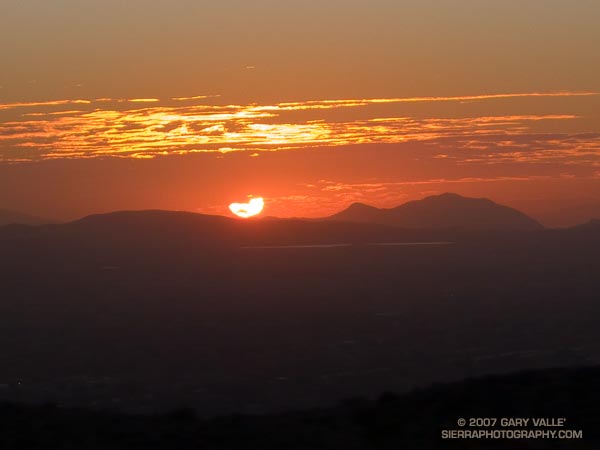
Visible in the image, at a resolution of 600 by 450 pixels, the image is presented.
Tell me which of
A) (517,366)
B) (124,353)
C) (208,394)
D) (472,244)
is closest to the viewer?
(208,394)

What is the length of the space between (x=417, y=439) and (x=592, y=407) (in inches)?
174

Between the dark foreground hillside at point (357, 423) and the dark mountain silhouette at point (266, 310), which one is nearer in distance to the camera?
the dark foreground hillside at point (357, 423)

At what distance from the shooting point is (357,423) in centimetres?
2058

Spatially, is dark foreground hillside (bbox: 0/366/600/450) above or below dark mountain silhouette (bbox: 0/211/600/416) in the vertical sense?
below

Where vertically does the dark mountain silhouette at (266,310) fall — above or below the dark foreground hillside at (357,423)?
above

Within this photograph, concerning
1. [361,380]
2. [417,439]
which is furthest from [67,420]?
[361,380]

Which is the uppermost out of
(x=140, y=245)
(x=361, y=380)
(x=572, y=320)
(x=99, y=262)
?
(x=140, y=245)

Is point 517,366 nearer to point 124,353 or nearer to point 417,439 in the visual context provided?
point 124,353

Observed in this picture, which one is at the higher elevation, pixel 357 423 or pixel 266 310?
pixel 266 310

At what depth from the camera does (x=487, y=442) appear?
1800cm

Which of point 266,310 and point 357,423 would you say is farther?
point 266,310

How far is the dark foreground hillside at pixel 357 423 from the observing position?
61.3 feet

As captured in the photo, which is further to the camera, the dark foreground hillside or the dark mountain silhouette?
the dark mountain silhouette

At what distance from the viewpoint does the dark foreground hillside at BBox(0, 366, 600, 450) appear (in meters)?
18.7
